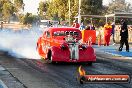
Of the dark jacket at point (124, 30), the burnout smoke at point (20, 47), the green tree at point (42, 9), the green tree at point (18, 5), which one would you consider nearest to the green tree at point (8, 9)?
the green tree at point (18, 5)

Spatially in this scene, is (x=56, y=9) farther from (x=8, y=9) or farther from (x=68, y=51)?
(x=68, y=51)

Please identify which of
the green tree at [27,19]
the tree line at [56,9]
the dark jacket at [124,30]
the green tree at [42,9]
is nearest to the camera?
the dark jacket at [124,30]

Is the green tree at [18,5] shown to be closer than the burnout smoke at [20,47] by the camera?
No

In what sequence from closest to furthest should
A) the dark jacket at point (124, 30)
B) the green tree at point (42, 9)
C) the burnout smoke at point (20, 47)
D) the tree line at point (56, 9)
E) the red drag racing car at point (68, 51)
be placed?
the red drag racing car at point (68, 51) → the burnout smoke at point (20, 47) → the dark jacket at point (124, 30) → the tree line at point (56, 9) → the green tree at point (42, 9)

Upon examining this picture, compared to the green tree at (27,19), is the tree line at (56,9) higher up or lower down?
higher up

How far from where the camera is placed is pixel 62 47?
48.6ft

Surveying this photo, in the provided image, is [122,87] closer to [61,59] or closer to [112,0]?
[61,59]

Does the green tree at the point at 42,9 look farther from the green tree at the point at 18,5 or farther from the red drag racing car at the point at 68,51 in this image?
the red drag racing car at the point at 68,51

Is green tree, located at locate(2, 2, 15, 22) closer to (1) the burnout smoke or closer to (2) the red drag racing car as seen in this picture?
(1) the burnout smoke

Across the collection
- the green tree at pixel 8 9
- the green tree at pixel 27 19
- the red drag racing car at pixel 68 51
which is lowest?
the green tree at pixel 27 19

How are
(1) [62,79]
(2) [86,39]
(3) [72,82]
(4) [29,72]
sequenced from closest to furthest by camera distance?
(3) [72,82]
(1) [62,79]
(4) [29,72]
(2) [86,39]

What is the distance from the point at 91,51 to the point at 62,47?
45.9 inches

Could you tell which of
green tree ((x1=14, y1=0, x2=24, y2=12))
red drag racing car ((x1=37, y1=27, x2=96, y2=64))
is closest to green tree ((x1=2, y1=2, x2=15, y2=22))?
green tree ((x1=14, y1=0, x2=24, y2=12))

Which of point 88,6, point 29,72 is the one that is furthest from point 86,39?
point 88,6
